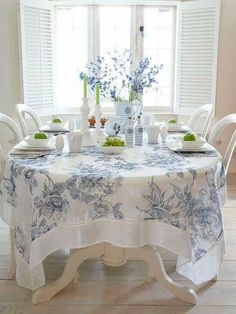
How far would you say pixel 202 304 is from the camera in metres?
2.07

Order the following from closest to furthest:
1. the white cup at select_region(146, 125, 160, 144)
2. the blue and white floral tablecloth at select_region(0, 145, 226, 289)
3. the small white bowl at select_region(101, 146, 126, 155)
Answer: the blue and white floral tablecloth at select_region(0, 145, 226, 289)
the small white bowl at select_region(101, 146, 126, 155)
the white cup at select_region(146, 125, 160, 144)

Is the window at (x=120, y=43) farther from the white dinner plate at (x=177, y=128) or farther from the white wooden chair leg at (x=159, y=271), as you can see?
the white wooden chair leg at (x=159, y=271)

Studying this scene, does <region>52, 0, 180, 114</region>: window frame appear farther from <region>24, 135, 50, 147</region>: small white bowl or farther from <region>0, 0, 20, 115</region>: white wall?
<region>24, 135, 50, 147</region>: small white bowl

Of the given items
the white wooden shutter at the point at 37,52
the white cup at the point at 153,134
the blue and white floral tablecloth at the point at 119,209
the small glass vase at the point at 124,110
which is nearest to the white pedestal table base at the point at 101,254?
the blue and white floral tablecloth at the point at 119,209

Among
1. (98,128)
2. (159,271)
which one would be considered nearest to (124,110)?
(98,128)

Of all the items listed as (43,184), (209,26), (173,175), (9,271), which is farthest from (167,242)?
(209,26)

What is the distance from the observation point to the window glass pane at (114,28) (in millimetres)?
4301

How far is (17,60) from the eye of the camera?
13.7 feet

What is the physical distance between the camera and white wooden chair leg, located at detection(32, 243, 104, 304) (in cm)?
207

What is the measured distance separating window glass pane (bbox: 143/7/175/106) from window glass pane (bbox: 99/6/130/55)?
0.72ft

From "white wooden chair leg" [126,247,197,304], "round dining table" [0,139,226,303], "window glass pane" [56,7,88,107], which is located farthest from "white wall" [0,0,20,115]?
"white wooden chair leg" [126,247,197,304]

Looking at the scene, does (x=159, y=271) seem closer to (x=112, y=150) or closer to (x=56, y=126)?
(x=112, y=150)

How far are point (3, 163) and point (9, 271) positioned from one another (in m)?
0.66

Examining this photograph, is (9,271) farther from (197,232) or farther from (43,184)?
(197,232)
